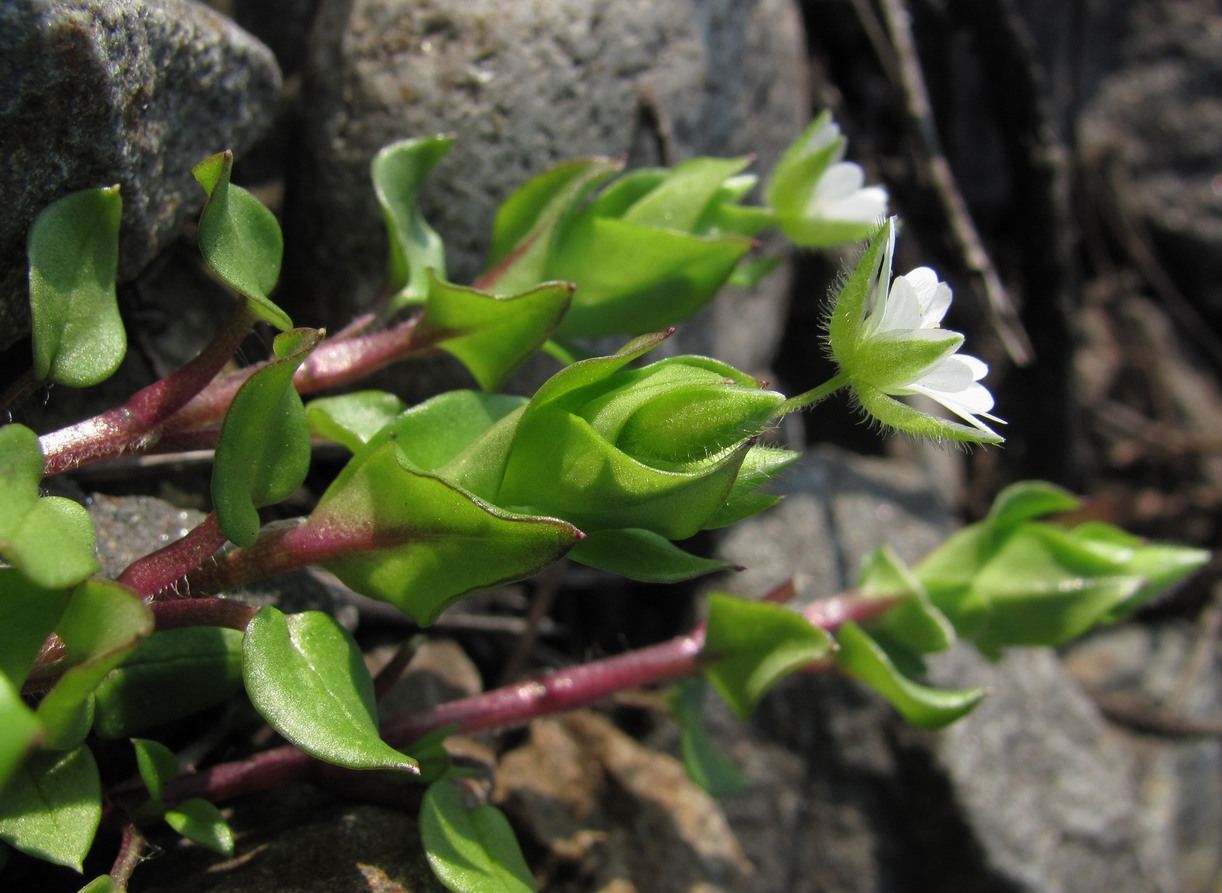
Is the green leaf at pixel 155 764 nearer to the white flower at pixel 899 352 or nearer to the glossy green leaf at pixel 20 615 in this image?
the glossy green leaf at pixel 20 615

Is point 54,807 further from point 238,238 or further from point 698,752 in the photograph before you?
point 698,752

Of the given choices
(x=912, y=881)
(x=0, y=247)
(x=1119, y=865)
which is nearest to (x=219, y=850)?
(x=0, y=247)

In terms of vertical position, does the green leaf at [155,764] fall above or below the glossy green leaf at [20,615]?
below

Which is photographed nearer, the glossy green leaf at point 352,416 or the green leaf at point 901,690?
the glossy green leaf at point 352,416

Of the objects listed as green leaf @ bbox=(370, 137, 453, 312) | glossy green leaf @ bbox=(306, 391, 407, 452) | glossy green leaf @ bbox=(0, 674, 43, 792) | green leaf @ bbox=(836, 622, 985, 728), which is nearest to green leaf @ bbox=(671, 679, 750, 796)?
green leaf @ bbox=(836, 622, 985, 728)

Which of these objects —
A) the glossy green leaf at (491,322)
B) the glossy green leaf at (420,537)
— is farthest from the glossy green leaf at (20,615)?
the glossy green leaf at (491,322)

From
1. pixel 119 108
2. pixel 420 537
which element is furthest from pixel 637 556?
pixel 119 108

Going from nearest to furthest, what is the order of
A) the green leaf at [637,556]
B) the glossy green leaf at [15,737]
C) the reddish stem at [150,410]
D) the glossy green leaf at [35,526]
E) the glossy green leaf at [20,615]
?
1. the glossy green leaf at [15,737]
2. the glossy green leaf at [35,526]
3. the glossy green leaf at [20,615]
4. the green leaf at [637,556]
5. the reddish stem at [150,410]

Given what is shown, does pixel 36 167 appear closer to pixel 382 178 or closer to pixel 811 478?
pixel 382 178
